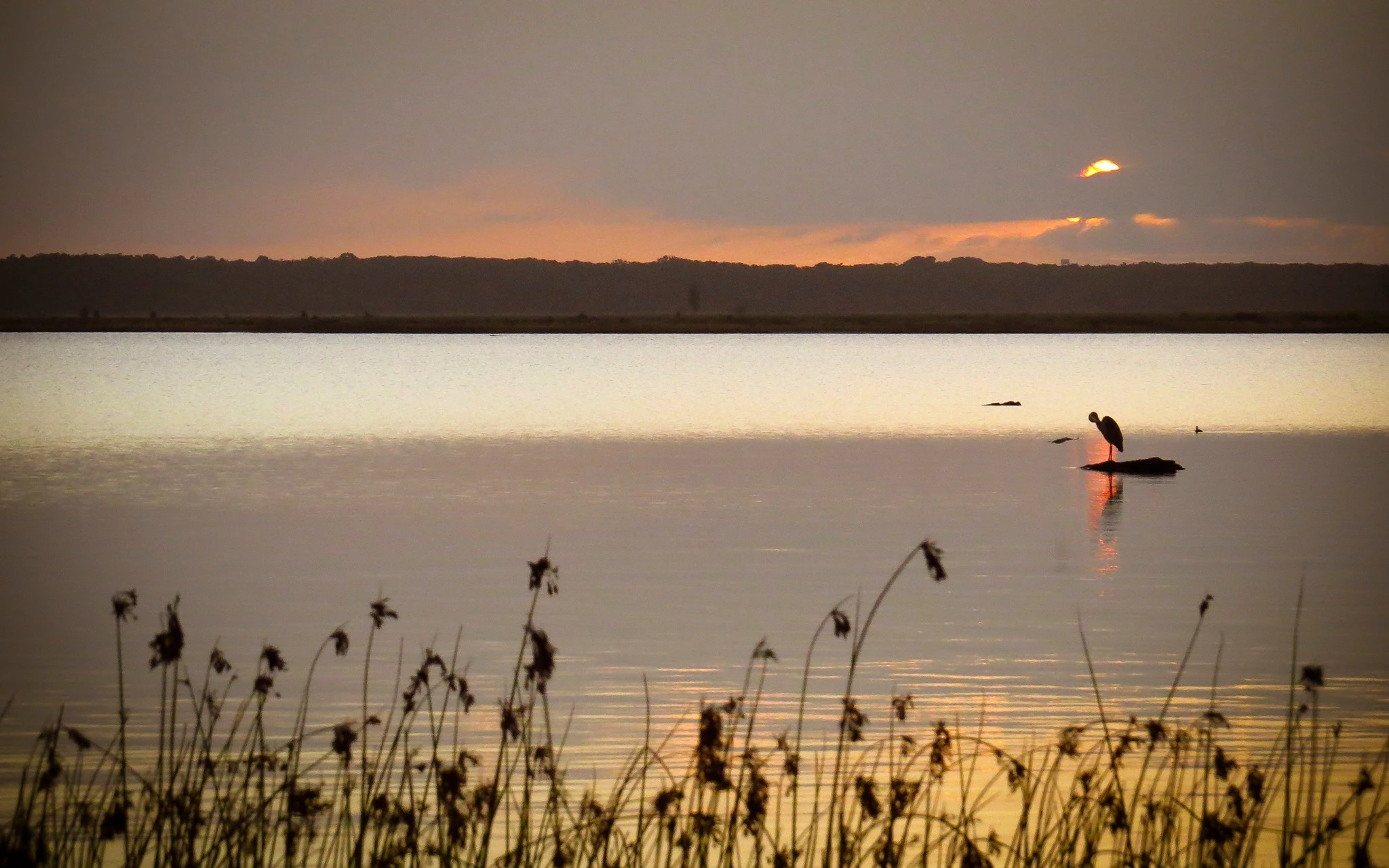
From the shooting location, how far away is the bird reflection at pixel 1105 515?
12.3 m

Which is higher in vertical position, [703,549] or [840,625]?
[840,625]

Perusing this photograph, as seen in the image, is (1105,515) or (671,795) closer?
(671,795)

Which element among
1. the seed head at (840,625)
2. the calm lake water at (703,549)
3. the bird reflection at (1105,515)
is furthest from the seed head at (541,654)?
the bird reflection at (1105,515)

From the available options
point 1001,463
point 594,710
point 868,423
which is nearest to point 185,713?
point 594,710

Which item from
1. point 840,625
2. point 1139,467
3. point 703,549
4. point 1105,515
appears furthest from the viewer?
point 1139,467

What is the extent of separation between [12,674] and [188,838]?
15.6 ft

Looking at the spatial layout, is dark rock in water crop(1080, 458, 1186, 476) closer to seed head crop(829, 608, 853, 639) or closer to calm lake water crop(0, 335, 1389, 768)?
calm lake water crop(0, 335, 1389, 768)

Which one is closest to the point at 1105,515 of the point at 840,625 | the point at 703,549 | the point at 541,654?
the point at 703,549

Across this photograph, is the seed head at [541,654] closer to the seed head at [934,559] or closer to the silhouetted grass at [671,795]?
the silhouetted grass at [671,795]

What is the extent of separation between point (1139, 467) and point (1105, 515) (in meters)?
4.16

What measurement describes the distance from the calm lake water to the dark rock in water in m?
0.69

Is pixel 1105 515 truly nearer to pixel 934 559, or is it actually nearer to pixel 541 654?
pixel 934 559

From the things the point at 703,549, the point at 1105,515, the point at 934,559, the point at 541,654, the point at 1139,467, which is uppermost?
the point at 934,559

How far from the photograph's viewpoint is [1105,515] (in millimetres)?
15180
